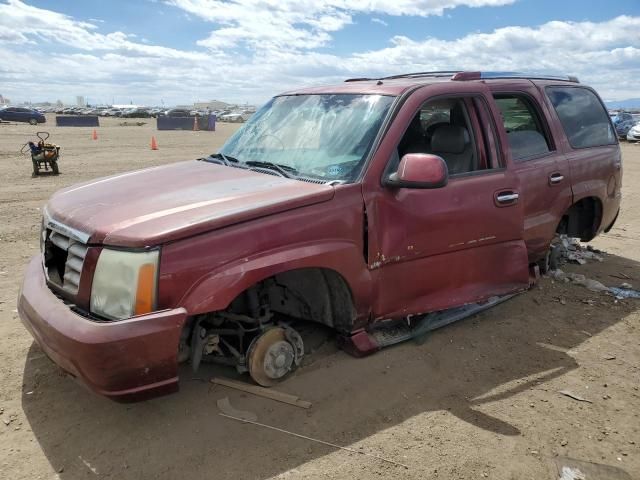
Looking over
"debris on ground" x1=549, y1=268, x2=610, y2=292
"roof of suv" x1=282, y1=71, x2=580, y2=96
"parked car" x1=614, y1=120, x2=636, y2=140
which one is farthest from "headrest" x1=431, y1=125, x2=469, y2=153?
"parked car" x1=614, y1=120, x2=636, y2=140

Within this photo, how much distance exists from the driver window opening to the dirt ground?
4.26 feet

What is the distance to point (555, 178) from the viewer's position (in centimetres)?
457

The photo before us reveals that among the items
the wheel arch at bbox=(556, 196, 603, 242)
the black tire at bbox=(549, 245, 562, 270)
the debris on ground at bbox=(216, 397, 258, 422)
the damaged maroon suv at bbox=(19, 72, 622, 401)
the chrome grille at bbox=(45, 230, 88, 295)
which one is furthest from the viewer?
the black tire at bbox=(549, 245, 562, 270)

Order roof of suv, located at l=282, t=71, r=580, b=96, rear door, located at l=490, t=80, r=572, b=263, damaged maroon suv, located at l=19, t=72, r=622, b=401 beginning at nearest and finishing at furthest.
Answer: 1. damaged maroon suv, located at l=19, t=72, r=622, b=401
2. roof of suv, located at l=282, t=71, r=580, b=96
3. rear door, located at l=490, t=80, r=572, b=263

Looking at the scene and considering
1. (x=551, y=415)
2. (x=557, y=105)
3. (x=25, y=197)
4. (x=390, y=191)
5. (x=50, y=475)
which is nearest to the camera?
(x=50, y=475)

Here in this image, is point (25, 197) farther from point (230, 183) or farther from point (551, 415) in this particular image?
point (551, 415)

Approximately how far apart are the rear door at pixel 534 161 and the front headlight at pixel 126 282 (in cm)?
287

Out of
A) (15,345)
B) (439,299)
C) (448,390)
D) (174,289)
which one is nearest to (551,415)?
(448,390)

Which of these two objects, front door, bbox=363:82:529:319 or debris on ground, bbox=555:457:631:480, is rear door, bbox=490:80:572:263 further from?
debris on ground, bbox=555:457:631:480

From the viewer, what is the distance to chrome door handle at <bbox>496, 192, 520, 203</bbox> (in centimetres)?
392

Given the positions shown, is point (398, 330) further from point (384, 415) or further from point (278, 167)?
point (278, 167)

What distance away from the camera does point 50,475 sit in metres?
2.54

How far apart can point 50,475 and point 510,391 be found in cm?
261

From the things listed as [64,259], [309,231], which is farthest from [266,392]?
[64,259]
